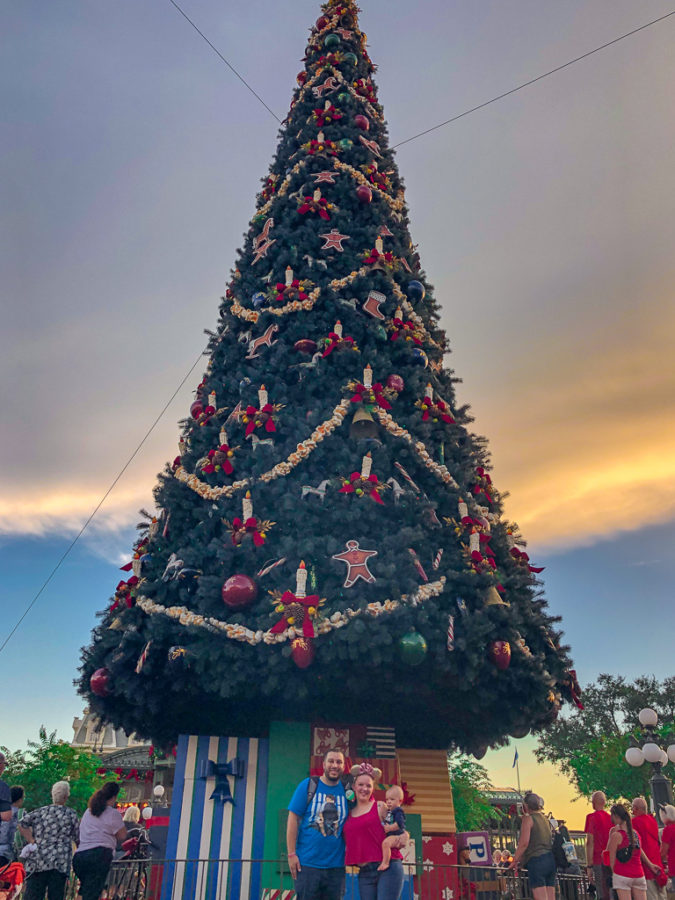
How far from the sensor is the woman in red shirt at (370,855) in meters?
5.55

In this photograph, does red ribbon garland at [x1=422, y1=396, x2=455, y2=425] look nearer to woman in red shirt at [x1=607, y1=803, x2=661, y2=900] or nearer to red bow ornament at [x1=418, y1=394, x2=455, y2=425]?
red bow ornament at [x1=418, y1=394, x2=455, y2=425]

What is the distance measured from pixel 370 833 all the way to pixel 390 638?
7.19 ft

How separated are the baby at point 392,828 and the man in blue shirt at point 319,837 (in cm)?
35

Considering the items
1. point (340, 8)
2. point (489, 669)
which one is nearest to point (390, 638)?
point (489, 669)

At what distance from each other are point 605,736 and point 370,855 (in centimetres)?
3880

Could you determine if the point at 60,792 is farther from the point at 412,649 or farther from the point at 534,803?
the point at 534,803

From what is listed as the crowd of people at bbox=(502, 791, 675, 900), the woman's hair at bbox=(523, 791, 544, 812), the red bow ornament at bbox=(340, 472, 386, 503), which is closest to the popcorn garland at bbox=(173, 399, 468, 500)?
the red bow ornament at bbox=(340, 472, 386, 503)

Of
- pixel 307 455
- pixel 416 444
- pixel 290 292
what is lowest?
pixel 307 455

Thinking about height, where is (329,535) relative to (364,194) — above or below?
below

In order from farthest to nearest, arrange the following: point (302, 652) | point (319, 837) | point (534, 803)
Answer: point (534, 803), point (302, 652), point (319, 837)

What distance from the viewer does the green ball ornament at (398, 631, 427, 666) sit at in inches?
294

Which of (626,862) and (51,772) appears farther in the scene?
(51,772)

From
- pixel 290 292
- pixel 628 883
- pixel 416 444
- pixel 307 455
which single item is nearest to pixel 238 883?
pixel 628 883

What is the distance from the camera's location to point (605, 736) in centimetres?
3859
